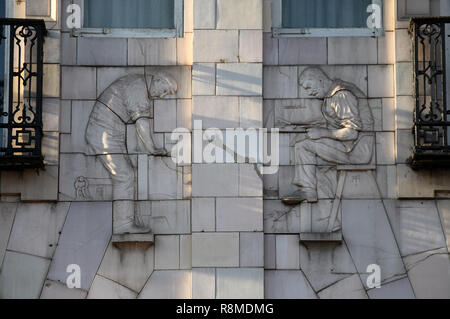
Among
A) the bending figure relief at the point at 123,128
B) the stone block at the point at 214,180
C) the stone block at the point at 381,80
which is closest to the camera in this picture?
the stone block at the point at 214,180

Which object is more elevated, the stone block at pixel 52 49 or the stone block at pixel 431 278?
the stone block at pixel 52 49

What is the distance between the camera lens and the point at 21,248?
723 inches

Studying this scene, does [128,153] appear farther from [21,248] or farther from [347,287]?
[347,287]

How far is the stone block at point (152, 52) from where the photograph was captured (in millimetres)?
19031

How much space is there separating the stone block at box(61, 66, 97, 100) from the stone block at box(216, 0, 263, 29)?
6.86 feet

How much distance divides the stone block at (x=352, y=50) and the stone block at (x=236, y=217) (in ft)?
8.63

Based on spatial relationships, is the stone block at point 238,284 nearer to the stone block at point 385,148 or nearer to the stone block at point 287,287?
the stone block at point 287,287

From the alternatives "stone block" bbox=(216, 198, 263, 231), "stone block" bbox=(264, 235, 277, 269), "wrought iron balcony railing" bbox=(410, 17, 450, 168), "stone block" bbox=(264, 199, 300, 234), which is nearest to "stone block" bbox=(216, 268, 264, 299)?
"stone block" bbox=(264, 235, 277, 269)

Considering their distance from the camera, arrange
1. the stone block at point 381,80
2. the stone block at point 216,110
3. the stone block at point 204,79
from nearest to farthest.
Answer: the stone block at point 216,110
the stone block at point 204,79
the stone block at point 381,80

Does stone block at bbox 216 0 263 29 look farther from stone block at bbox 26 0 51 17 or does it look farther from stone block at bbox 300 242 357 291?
stone block at bbox 300 242 357 291

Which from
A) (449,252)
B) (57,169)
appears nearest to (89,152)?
(57,169)

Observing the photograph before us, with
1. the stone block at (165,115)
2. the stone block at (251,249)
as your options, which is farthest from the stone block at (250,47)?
the stone block at (251,249)

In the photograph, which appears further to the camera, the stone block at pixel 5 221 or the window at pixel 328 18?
the window at pixel 328 18

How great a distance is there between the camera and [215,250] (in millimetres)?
18219
